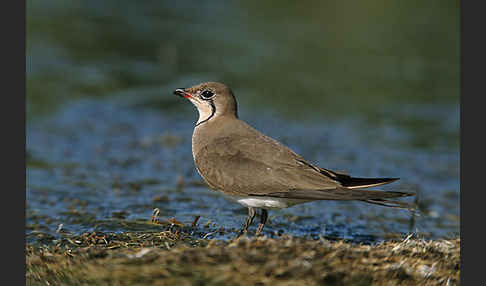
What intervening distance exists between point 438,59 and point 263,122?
4701mm

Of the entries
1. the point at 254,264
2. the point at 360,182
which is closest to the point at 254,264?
the point at 254,264

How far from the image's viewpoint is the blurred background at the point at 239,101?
6938 millimetres

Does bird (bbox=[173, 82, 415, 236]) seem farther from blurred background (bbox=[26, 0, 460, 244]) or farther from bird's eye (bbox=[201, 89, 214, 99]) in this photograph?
blurred background (bbox=[26, 0, 460, 244])

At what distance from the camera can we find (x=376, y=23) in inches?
568

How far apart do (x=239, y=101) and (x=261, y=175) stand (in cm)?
614

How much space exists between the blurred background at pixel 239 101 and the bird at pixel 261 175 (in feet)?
1.77

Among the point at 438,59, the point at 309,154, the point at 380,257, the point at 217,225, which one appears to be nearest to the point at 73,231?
the point at 217,225

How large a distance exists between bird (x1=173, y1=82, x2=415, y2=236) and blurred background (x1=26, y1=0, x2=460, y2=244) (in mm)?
540

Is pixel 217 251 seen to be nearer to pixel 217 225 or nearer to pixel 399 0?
pixel 217 225

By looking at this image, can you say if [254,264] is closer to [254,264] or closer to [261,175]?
[254,264]

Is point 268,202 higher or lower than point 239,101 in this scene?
lower

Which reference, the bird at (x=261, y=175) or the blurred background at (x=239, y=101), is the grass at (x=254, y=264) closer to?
the bird at (x=261, y=175)

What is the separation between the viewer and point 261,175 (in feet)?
17.2

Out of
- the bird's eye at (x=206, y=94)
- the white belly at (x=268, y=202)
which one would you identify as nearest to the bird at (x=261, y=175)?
the white belly at (x=268, y=202)
